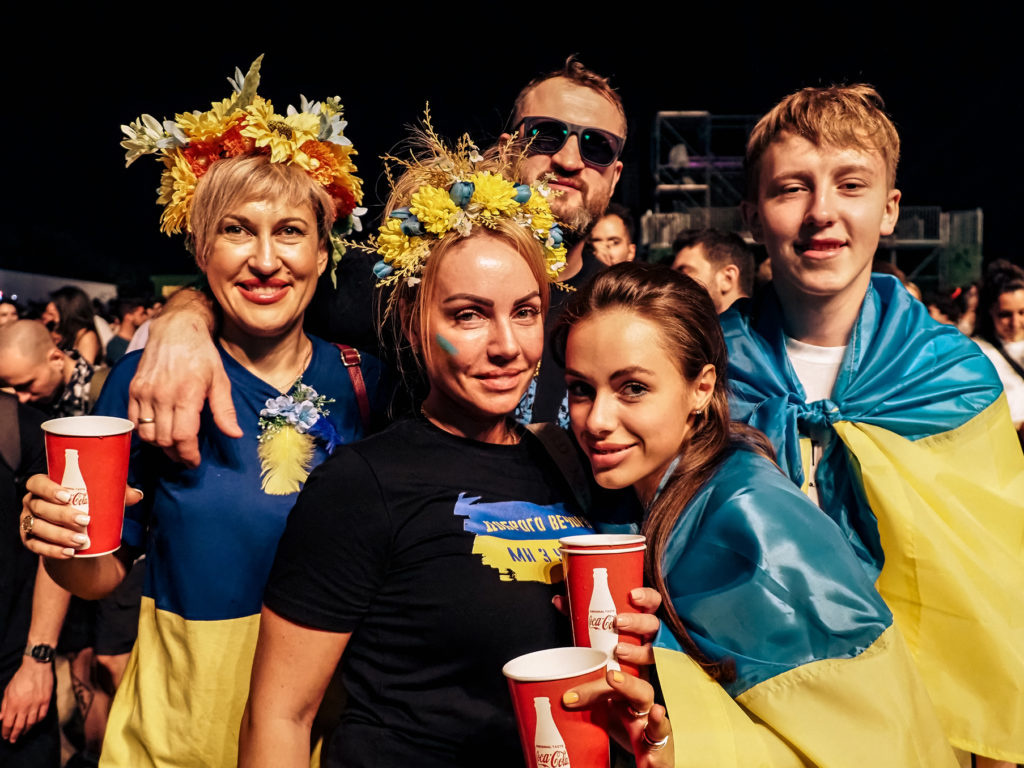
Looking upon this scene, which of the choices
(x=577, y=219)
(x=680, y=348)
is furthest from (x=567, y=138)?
(x=680, y=348)

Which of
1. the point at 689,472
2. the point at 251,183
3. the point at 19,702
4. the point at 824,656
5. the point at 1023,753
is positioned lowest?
the point at 19,702

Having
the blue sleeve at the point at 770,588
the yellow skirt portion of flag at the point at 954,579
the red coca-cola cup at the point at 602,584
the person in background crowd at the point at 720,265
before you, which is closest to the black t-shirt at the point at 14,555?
the red coca-cola cup at the point at 602,584

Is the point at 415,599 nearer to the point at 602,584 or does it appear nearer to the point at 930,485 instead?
the point at 602,584

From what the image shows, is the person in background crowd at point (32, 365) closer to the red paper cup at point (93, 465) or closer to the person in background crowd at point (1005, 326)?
the red paper cup at point (93, 465)

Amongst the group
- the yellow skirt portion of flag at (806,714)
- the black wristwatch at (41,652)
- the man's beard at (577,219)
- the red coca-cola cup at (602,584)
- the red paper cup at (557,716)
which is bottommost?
the black wristwatch at (41,652)

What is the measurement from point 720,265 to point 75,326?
18.0 ft

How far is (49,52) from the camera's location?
1365 cm

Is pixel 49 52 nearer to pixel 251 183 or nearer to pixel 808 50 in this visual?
pixel 808 50

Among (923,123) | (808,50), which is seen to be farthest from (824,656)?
(923,123)

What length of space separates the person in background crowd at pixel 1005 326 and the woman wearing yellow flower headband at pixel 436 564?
439 cm

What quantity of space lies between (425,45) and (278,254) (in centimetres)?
1079

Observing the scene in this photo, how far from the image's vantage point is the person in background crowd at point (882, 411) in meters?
2.17

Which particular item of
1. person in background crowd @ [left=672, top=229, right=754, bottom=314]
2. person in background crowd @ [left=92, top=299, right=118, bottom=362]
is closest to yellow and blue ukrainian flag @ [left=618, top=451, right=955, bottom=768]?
person in background crowd @ [left=672, top=229, right=754, bottom=314]

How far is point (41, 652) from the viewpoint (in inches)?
125
